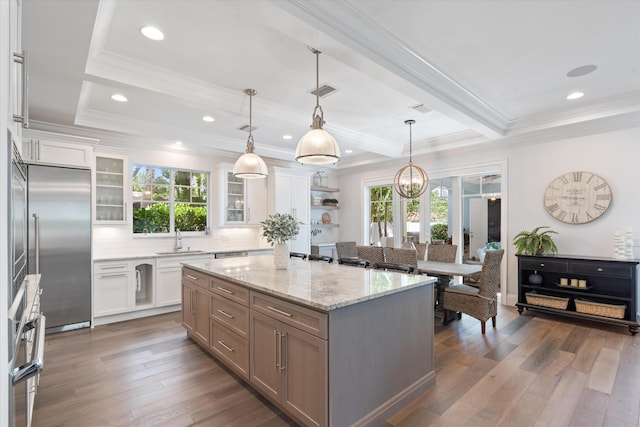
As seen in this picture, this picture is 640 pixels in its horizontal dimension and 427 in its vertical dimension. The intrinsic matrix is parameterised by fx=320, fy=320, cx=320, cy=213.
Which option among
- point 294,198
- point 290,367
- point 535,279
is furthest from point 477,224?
point 290,367

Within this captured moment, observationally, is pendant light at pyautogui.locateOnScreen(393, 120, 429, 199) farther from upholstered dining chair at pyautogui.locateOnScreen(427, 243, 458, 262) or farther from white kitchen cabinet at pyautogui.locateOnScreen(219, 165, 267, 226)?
white kitchen cabinet at pyautogui.locateOnScreen(219, 165, 267, 226)

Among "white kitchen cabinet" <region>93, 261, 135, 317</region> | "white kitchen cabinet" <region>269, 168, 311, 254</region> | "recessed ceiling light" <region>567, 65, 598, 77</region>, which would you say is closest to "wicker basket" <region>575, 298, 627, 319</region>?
"recessed ceiling light" <region>567, 65, 598, 77</region>

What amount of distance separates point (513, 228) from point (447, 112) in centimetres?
253

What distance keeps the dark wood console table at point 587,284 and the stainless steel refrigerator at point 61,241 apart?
19.6 feet

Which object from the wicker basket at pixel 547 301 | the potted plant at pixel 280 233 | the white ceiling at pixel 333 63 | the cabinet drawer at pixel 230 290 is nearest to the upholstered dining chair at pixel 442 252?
the wicker basket at pixel 547 301

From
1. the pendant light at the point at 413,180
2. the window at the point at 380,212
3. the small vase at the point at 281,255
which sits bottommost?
the small vase at the point at 281,255

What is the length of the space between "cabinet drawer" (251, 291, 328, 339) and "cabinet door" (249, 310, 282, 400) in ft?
0.20

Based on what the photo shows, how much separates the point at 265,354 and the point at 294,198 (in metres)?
Result: 4.45

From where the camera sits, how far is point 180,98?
3.43m

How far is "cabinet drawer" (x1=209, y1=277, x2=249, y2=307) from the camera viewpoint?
8.58ft

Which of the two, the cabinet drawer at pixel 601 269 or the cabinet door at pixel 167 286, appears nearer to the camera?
the cabinet drawer at pixel 601 269

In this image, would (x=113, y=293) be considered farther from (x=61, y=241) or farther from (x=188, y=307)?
(x=188, y=307)

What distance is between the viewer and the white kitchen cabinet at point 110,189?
4.66 metres

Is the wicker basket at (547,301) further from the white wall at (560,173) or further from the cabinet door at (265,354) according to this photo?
the cabinet door at (265,354)
